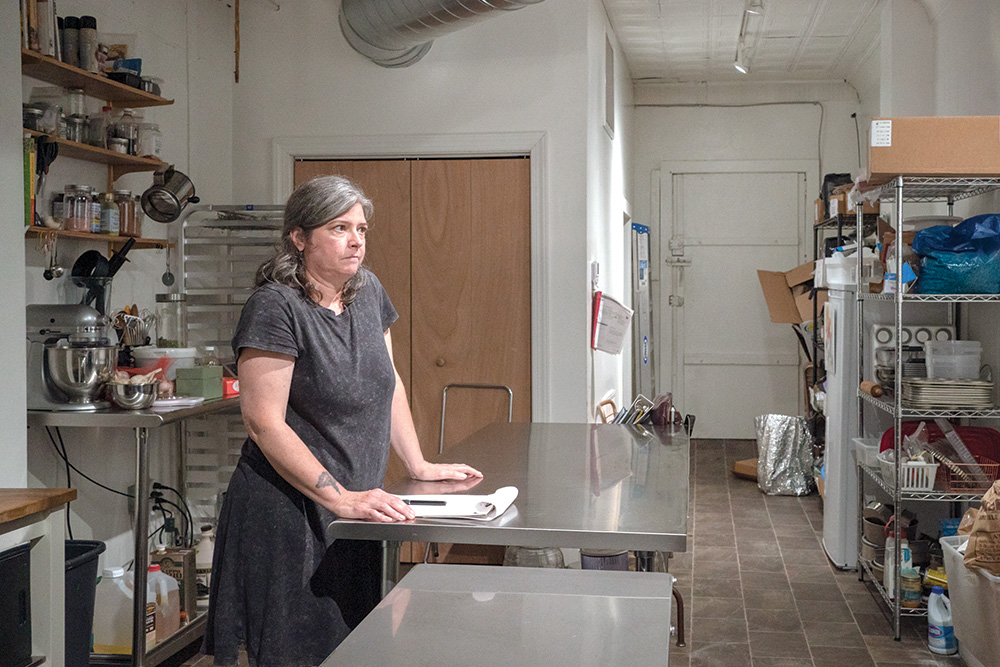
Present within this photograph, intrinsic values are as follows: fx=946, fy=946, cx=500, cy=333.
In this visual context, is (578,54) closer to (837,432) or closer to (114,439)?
(837,432)

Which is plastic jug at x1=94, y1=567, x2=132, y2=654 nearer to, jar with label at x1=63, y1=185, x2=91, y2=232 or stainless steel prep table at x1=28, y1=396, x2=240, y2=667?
stainless steel prep table at x1=28, y1=396, x2=240, y2=667

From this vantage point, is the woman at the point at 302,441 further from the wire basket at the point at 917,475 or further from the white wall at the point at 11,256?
the wire basket at the point at 917,475

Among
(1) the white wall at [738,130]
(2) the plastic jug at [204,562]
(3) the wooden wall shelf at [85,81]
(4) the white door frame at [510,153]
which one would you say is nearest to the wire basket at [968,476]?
(4) the white door frame at [510,153]

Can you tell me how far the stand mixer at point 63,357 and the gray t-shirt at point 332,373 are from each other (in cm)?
121

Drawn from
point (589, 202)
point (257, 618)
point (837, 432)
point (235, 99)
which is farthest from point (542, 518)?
point (235, 99)

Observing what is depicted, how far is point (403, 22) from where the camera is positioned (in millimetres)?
3812

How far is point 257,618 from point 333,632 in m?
0.18

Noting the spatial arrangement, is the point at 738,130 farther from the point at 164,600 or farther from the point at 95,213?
the point at 164,600

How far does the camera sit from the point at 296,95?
449cm

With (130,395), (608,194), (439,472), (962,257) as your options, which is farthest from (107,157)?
(962,257)

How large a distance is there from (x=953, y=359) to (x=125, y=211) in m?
3.23

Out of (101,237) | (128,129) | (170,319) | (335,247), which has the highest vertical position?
(128,129)

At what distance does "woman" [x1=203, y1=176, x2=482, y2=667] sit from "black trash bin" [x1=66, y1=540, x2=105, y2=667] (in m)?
0.87

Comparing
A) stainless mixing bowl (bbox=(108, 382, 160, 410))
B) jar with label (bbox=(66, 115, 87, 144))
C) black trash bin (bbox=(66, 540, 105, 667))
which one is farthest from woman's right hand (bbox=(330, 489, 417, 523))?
jar with label (bbox=(66, 115, 87, 144))
